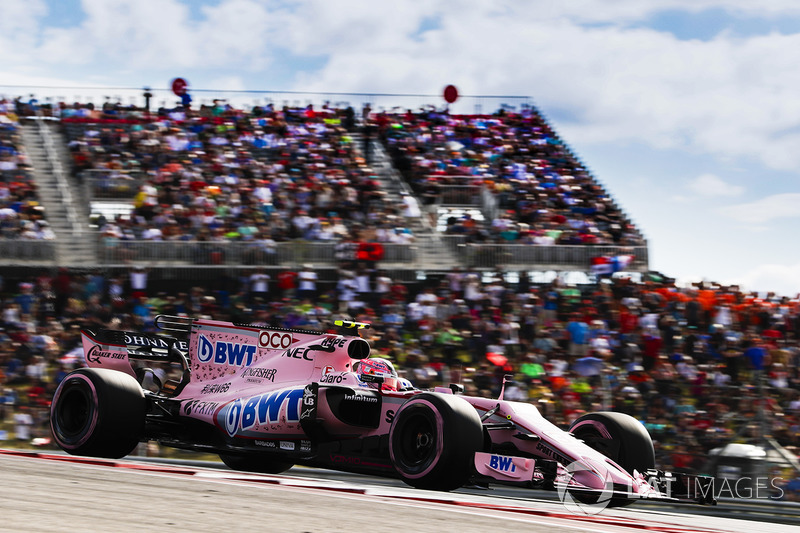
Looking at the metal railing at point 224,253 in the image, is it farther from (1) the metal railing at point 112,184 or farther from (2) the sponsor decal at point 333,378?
(2) the sponsor decal at point 333,378

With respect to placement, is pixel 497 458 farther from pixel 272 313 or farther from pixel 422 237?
pixel 422 237

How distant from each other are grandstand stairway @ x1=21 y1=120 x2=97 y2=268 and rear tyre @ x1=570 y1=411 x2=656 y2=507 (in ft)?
37.6

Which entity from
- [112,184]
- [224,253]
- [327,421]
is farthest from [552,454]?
[112,184]

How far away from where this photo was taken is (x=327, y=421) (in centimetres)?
869

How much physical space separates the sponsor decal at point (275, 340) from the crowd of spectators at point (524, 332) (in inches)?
141

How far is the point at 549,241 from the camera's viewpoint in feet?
61.9

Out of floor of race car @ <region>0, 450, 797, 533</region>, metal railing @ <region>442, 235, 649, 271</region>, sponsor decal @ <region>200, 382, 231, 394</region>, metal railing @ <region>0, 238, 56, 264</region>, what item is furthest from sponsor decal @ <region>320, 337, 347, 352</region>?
metal railing @ <region>0, 238, 56, 264</region>

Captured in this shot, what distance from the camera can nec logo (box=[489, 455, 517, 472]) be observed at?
24.3ft

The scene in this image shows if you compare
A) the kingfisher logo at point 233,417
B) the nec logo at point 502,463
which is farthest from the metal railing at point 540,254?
the nec logo at point 502,463

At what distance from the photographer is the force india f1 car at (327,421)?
24.8 feet

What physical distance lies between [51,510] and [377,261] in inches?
480

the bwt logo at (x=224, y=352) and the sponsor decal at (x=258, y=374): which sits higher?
the bwt logo at (x=224, y=352)

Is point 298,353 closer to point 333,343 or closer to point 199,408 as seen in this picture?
point 333,343

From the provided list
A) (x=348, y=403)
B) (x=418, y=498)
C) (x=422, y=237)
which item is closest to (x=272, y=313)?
(x=422, y=237)
